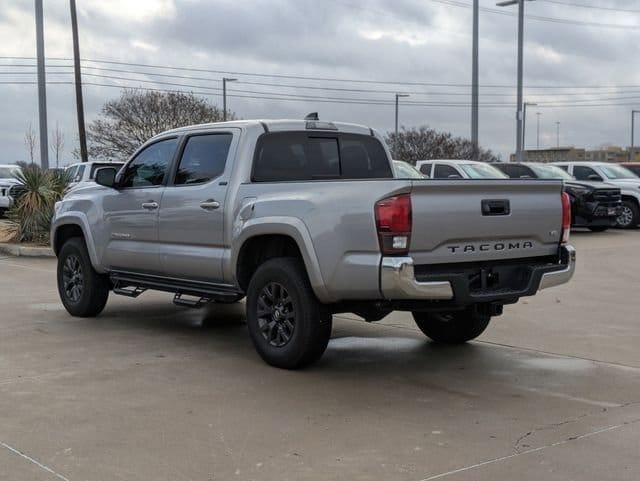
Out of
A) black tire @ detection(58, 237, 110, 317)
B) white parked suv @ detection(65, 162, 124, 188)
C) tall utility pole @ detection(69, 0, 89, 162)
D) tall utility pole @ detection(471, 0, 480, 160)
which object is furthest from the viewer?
tall utility pole @ detection(471, 0, 480, 160)

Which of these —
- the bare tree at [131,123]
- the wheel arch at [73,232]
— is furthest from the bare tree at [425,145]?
the wheel arch at [73,232]

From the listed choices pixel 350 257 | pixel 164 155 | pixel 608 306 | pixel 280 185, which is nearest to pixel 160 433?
pixel 350 257

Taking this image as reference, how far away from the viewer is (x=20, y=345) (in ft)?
24.1

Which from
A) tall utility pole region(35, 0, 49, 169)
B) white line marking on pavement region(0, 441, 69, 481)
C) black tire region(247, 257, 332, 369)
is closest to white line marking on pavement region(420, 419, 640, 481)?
white line marking on pavement region(0, 441, 69, 481)

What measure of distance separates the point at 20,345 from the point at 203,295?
69.5 inches

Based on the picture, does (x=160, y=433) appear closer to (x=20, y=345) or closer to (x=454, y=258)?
(x=454, y=258)

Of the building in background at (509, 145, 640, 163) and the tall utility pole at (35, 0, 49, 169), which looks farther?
the building in background at (509, 145, 640, 163)

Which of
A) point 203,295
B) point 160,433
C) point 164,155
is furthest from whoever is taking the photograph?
point 164,155

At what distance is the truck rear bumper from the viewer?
18.0 ft

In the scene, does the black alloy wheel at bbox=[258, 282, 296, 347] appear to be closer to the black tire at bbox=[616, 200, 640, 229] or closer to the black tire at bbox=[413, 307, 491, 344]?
the black tire at bbox=[413, 307, 491, 344]

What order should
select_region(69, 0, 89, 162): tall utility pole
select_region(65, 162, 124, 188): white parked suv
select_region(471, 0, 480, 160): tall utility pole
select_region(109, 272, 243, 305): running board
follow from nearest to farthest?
select_region(109, 272, 243, 305): running board → select_region(65, 162, 124, 188): white parked suv → select_region(69, 0, 89, 162): tall utility pole → select_region(471, 0, 480, 160): tall utility pole

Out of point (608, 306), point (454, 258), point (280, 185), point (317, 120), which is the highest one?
point (317, 120)

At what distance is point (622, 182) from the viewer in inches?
859

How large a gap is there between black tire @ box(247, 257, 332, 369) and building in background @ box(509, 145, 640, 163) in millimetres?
76623
